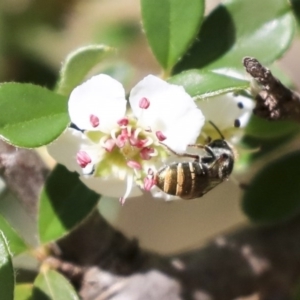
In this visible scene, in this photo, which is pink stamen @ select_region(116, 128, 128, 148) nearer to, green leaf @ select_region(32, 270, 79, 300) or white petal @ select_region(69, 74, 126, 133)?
white petal @ select_region(69, 74, 126, 133)

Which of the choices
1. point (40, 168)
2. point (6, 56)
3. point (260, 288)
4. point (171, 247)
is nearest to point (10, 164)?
point (40, 168)

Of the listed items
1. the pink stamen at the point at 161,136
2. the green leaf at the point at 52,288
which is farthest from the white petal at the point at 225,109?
the green leaf at the point at 52,288

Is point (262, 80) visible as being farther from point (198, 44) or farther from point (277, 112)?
point (198, 44)

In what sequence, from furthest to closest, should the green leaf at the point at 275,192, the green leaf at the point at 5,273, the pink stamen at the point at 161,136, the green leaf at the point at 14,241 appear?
the green leaf at the point at 275,192 → the green leaf at the point at 14,241 → the pink stamen at the point at 161,136 → the green leaf at the point at 5,273

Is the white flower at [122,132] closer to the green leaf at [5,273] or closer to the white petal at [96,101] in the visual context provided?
the white petal at [96,101]

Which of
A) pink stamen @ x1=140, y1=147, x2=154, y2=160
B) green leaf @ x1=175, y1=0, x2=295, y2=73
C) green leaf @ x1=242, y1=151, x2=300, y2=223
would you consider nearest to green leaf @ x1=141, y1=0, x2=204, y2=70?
green leaf @ x1=175, y1=0, x2=295, y2=73

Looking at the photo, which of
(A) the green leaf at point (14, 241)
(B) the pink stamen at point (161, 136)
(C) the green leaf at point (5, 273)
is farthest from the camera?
(A) the green leaf at point (14, 241)

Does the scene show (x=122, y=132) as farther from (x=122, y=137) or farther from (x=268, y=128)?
(x=268, y=128)
